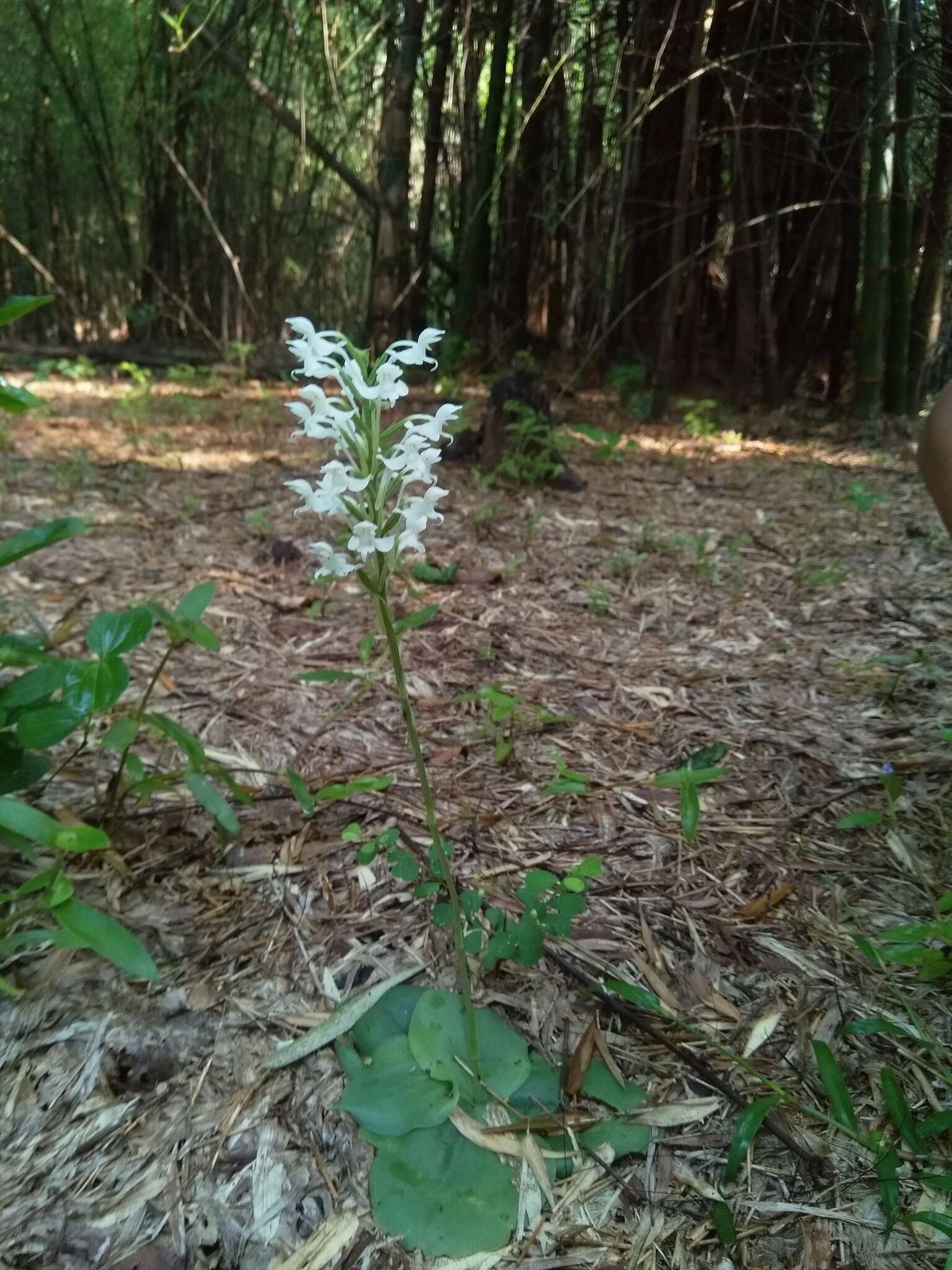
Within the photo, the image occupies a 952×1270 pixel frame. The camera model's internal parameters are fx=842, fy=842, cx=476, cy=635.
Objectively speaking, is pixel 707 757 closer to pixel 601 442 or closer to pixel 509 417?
pixel 509 417

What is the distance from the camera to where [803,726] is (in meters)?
1.87

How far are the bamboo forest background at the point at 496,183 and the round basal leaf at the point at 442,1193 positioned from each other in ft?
12.0

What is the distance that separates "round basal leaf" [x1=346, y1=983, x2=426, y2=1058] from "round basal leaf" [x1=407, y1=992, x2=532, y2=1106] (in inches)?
Result: 1.4

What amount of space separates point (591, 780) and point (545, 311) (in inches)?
195

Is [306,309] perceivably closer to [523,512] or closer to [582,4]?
[582,4]

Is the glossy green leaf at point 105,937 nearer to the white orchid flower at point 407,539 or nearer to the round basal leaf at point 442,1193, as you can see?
the round basal leaf at point 442,1193

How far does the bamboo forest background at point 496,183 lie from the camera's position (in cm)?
412

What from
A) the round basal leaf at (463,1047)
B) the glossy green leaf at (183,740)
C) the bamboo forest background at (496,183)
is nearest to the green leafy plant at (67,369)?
the bamboo forest background at (496,183)

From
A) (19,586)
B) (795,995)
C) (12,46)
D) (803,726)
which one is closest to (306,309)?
(12,46)

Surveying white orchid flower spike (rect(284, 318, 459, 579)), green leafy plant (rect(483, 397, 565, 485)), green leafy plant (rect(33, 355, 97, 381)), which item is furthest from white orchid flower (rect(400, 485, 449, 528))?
green leafy plant (rect(33, 355, 97, 381))

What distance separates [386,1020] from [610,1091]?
0.32 meters

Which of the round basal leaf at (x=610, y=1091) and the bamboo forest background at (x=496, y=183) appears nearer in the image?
the round basal leaf at (x=610, y=1091)

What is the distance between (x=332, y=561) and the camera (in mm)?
971

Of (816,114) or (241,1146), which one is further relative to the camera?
(816,114)
